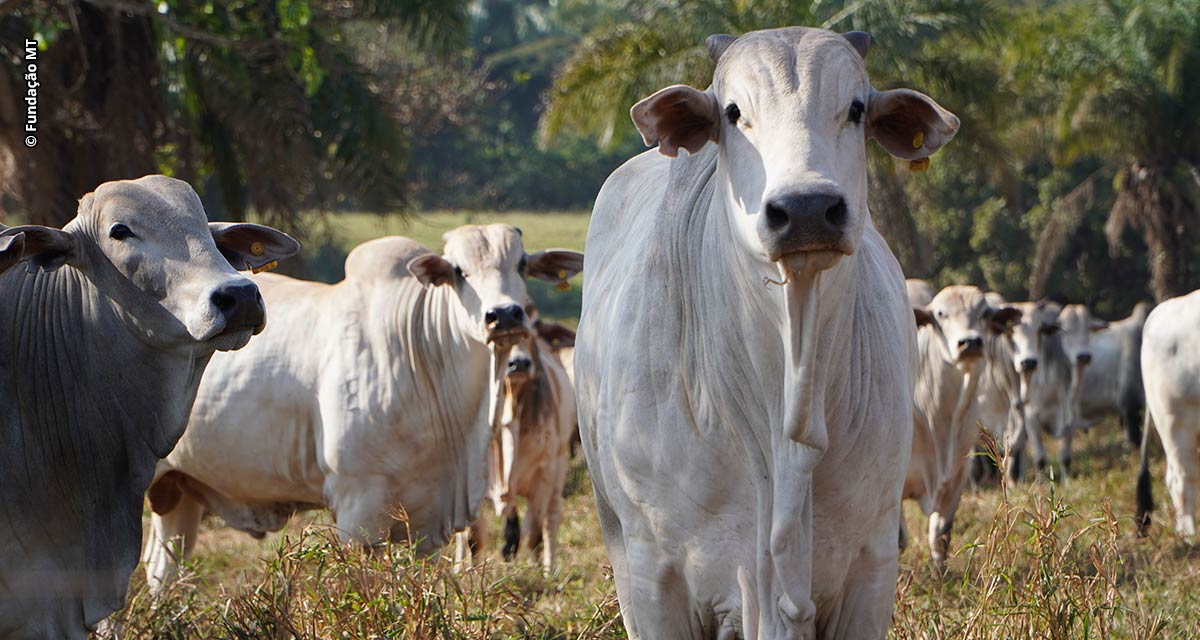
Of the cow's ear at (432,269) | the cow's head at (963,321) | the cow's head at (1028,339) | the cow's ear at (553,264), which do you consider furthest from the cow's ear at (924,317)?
the cow's head at (1028,339)

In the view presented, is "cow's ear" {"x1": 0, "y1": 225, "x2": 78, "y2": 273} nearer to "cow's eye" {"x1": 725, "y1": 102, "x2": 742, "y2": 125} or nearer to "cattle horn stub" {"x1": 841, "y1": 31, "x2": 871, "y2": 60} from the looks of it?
"cow's eye" {"x1": 725, "y1": 102, "x2": 742, "y2": 125}

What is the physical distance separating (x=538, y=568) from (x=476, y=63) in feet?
137

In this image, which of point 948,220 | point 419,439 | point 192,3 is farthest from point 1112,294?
point 419,439

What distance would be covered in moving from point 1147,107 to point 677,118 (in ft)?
58.3

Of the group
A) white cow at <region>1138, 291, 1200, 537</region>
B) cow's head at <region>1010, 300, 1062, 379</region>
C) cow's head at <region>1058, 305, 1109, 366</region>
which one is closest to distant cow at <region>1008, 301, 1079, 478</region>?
cow's head at <region>1010, 300, 1062, 379</region>

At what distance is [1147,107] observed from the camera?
63.7 feet

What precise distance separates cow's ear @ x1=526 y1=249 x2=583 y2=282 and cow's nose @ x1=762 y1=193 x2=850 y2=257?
180 inches

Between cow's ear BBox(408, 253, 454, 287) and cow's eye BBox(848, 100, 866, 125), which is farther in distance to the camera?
cow's ear BBox(408, 253, 454, 287)

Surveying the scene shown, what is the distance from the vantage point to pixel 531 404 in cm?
1014

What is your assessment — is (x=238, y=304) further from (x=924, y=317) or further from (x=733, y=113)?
(x=924, y=317)

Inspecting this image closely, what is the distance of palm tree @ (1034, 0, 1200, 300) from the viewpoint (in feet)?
63.6

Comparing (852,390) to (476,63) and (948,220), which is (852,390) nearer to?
(948,220)

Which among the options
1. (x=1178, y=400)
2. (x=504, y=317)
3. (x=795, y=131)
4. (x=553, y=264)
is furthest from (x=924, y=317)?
(x=795, y=131)

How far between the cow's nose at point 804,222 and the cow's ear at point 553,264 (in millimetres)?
4564
